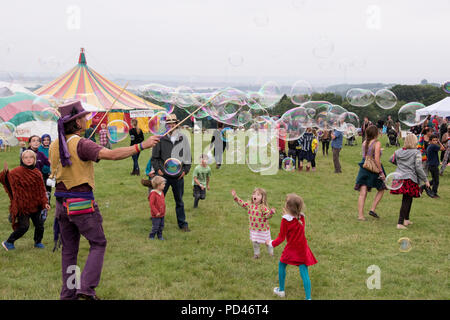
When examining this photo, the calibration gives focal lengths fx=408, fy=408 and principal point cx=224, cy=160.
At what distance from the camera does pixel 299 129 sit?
9500 mm

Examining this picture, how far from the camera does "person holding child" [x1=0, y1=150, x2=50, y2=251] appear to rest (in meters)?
5.73

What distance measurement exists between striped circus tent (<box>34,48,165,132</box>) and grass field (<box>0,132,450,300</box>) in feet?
48.6

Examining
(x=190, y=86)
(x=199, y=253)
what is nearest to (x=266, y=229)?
(x=199, y=253)

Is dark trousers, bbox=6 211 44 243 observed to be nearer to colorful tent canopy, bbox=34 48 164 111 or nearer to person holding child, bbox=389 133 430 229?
person holding child, bbox=389 133 430 229

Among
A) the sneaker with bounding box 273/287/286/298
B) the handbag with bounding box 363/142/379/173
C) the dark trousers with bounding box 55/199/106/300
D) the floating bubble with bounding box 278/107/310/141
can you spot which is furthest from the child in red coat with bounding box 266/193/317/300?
the floating bubble with bounding box 278/107/310/141

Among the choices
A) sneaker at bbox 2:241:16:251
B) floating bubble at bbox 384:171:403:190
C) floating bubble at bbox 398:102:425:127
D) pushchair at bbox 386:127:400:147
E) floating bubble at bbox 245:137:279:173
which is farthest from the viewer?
pushchair at bbox 386:127:400:147

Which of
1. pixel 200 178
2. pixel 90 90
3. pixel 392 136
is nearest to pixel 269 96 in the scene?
pixel 200 178

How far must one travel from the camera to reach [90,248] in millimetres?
3977

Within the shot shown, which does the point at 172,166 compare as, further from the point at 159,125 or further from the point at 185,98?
the point at 185,98

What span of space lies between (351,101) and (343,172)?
490 cm

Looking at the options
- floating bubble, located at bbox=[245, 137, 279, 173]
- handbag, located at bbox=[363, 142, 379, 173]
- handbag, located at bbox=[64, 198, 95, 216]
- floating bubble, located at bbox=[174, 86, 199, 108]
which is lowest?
floating bubble, located at bbox=[245, 137, 279, 173]

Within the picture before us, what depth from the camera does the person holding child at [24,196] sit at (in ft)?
18.8

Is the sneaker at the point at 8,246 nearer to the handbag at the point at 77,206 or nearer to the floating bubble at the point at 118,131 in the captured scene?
the floating bubble at the point at 118,131

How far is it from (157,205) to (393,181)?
13.1ft
